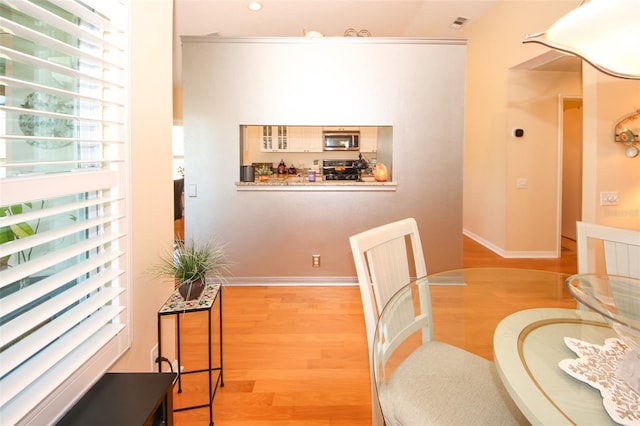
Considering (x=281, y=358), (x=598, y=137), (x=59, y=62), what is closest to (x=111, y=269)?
(x=59, y=62)

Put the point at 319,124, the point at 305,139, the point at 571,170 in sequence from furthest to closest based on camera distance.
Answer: the point at 305,139, the point at 571,170, the point at 319,124

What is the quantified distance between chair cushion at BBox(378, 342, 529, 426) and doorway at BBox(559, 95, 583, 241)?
5.20 meters

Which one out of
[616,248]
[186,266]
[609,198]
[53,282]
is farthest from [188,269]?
[609,198]

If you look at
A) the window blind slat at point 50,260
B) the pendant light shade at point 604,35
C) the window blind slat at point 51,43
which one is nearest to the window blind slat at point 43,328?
the window blind slat at point 50,260

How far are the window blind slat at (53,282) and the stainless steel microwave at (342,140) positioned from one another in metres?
4.65

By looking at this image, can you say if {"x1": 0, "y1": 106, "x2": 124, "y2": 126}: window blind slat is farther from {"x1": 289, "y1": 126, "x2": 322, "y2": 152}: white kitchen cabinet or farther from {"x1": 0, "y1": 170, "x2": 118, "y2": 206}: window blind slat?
{"x1": 289, "y1": 126, "x2": 322, "y2": 152}: white kitchen cabinet

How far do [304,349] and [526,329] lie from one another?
152cm

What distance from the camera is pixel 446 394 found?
1132mm

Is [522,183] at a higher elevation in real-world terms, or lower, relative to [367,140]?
lower

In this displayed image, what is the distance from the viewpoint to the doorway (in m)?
5.41

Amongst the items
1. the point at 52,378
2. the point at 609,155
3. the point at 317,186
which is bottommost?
the point at 52,378

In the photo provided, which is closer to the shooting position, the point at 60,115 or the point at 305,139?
the point at 60,115

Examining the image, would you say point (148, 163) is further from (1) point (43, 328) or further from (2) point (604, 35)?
(2) point (604, 35)

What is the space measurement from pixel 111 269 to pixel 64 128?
55 centimetres
